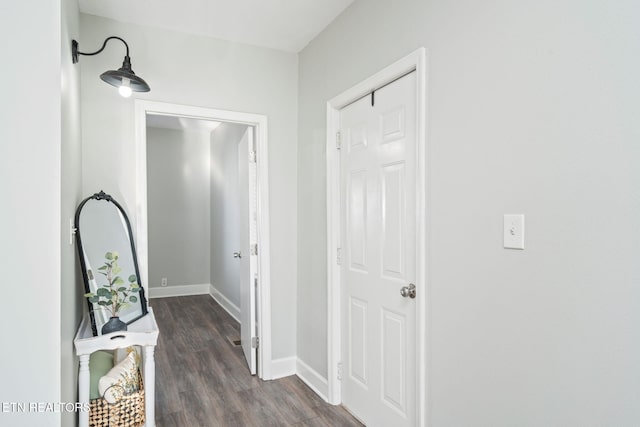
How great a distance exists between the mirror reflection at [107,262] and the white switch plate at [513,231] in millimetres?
1917

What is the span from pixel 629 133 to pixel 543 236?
393 millimetres

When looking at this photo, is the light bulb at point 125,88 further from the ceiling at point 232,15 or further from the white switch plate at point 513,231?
the white switch plate at point 513,231

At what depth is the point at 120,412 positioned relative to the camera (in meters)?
2.02

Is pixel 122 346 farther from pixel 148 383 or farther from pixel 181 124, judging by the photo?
pixel 181 124

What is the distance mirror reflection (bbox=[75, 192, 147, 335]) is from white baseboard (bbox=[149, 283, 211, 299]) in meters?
3.51

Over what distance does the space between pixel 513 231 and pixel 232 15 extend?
220 centimetres

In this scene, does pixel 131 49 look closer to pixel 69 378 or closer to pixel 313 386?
pixel 69 378

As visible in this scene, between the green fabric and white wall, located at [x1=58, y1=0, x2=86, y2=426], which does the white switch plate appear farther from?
the green fabric

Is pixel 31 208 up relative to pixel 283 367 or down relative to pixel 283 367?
up

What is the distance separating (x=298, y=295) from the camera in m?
3.09

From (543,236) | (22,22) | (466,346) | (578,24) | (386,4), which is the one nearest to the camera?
(578,24)

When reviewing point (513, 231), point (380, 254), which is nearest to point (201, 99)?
point (380, 254)

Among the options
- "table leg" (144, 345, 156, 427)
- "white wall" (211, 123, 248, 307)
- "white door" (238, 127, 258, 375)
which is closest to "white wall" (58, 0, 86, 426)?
"table leg" (144, 345, 156, 427)

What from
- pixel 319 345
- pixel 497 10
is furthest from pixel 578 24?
pixel 319 345
